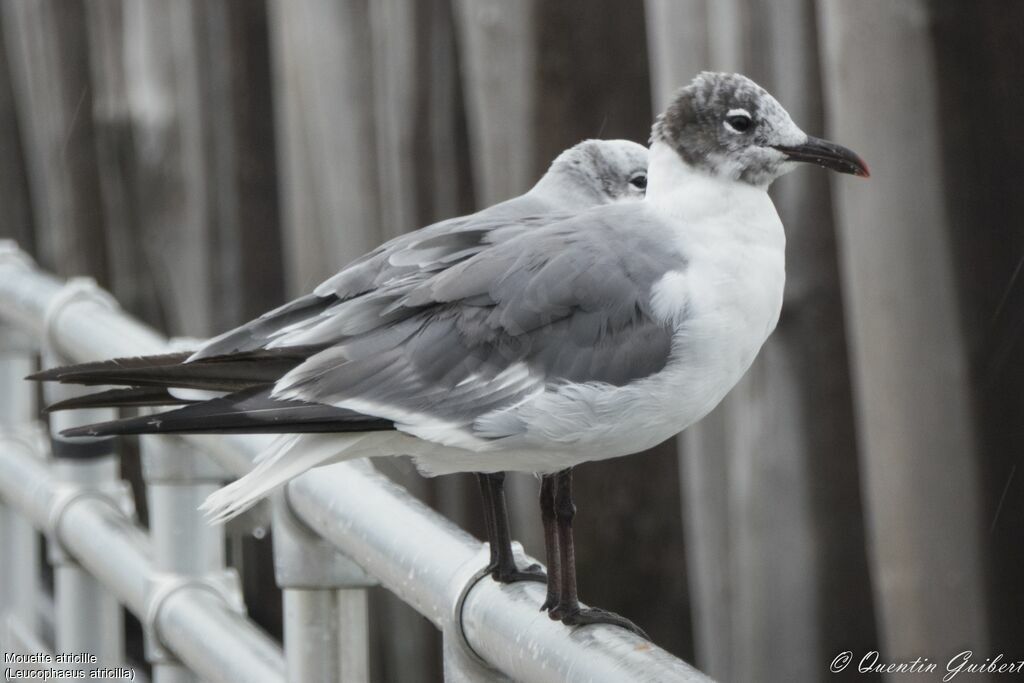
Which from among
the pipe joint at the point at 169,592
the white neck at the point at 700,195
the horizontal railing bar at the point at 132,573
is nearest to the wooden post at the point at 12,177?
the horizontal railing bar at the point at 132,573

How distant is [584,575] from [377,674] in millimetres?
1034

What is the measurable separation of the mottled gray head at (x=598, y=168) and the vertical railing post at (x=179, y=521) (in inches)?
28.8

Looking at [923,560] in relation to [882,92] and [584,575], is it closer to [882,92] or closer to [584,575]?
[882,92]

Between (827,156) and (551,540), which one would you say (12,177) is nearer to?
(551,540)

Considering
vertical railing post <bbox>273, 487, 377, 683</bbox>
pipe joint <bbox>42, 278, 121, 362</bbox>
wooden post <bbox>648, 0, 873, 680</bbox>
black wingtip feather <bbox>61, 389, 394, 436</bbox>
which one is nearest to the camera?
black wingtip feather <bbox>61, 389, 394, 436</bbox>

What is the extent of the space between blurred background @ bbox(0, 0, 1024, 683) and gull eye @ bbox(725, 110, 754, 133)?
23.1 inches

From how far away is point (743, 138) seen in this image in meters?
1.96

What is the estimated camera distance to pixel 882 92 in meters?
2.49

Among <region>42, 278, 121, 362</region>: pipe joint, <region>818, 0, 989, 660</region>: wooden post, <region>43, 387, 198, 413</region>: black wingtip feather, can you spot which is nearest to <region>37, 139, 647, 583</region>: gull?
<region>43, 387, 198, 413</region>: black wingtip feather

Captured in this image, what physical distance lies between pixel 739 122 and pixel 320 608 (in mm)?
793

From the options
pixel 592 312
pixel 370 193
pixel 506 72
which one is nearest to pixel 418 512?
pixel 592 312

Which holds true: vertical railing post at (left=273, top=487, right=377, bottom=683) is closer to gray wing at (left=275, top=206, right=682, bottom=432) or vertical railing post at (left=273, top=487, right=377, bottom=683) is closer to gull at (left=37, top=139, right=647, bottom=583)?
gull at (left=37, top=139, right=647, bottom=583)

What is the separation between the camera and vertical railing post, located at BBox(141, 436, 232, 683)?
8.36 ft

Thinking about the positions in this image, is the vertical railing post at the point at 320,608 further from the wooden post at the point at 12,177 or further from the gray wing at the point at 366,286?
the wooden post at the point at 12,177
